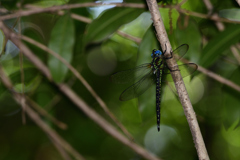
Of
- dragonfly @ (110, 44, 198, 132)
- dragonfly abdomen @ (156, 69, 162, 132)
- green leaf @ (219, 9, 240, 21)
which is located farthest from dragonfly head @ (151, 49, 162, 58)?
green leaf @ (219, 9, 240, 21)

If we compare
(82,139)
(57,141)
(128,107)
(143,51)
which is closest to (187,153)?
(128,107)

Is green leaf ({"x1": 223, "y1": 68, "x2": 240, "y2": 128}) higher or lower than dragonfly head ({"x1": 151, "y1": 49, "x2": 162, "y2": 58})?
lower

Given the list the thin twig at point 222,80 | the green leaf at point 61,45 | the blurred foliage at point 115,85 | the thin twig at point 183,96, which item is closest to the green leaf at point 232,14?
the blurred foliage at point 115,85

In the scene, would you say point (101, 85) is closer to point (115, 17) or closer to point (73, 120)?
point (73, 120)

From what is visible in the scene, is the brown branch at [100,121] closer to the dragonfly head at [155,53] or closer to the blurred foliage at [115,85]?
the blurred foliage at [115,85]

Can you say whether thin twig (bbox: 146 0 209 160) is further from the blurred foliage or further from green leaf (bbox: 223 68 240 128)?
green leaf (bbox: 223 68 240 128)

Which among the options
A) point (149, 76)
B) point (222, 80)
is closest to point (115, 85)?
point (149, 76)

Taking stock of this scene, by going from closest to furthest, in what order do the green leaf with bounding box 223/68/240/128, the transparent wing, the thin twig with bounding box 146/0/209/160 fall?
the thin twig with bounding box 146/0/209/160 → the transparent wing → the green leaf with bounding box 223/68/240/128
